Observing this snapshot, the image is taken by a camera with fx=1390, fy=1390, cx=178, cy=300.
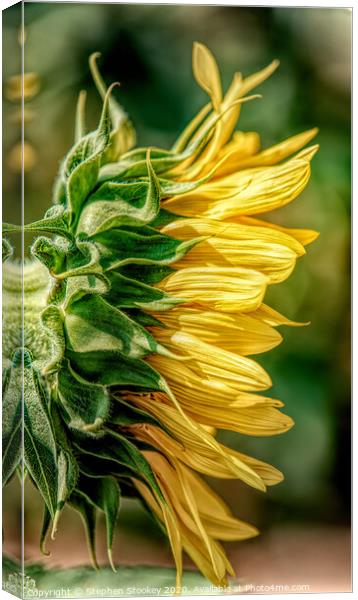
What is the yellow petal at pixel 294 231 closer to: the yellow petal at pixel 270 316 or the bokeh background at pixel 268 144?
the bokeh background at pixel 268 144

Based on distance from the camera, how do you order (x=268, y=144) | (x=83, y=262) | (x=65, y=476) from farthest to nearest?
(x=268, y=144), (x=65, y=476), (x=83, y=262)

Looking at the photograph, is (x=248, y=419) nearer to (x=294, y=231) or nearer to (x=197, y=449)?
(x=197, y=449)

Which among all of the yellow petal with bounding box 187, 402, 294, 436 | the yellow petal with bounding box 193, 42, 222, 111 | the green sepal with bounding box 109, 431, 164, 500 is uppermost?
the yellow petal with bounding box 193, 42, 222, 111

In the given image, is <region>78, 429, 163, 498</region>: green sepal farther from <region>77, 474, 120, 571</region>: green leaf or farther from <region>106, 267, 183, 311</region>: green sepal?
<region>106, 267, 183, 311</region>: green sepal

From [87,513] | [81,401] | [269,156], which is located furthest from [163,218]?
[87,513]

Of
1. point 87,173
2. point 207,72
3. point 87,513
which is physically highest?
point 207,72

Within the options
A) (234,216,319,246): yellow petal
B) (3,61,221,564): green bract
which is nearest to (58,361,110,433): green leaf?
(3,61,221,564): green bract
